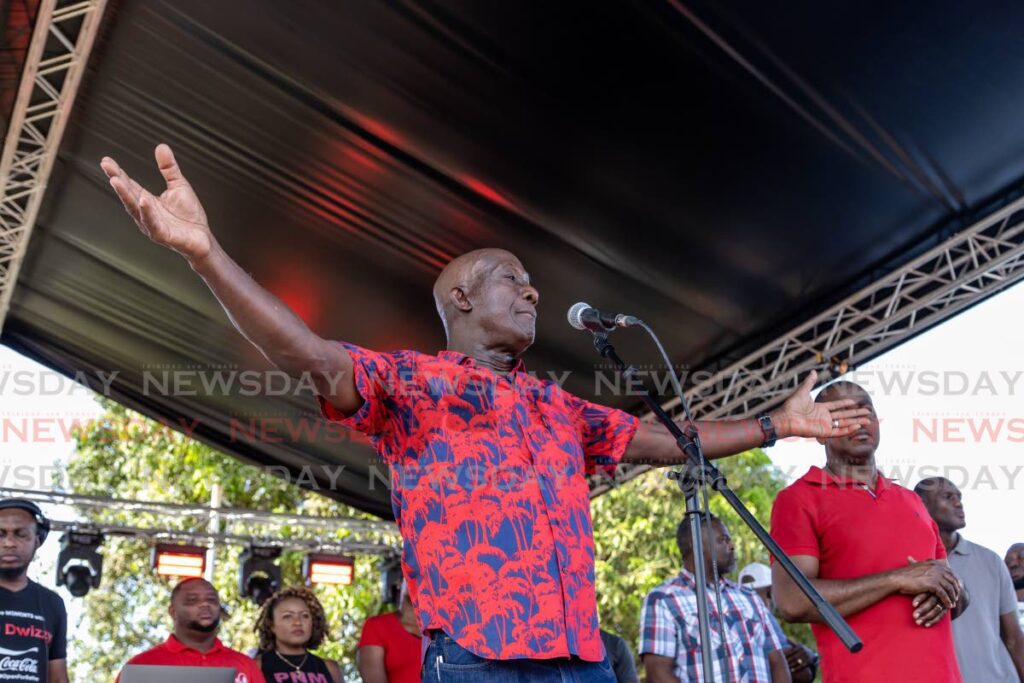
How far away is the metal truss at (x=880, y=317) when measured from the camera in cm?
575

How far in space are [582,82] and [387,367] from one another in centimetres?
278

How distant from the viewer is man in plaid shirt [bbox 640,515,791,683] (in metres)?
4.71

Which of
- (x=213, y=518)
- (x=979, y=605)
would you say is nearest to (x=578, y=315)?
(x=979, y=605)

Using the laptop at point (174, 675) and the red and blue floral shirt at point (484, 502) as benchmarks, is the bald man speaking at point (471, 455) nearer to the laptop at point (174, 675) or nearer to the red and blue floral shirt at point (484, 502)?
the red and blue floral shirt at point (484, 502)

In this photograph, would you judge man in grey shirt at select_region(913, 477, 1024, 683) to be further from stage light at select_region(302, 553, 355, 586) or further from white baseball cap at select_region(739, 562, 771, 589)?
stage light at select_region(302, 553, 355, 586)

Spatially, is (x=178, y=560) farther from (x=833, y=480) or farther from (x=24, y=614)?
(x=833, y=480)

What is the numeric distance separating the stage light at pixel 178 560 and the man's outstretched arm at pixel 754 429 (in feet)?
24.3

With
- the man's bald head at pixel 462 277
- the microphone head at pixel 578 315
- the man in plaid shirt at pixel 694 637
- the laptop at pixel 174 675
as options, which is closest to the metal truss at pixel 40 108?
the laptop at pixel 174 675

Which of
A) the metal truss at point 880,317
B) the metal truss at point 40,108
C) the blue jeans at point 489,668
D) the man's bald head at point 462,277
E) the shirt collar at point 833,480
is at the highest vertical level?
the metal truss at point 40,108

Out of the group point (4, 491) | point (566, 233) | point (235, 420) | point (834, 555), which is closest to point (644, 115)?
point (566, 233)

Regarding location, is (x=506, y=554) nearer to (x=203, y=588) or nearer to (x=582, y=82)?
(x=582, y=82)

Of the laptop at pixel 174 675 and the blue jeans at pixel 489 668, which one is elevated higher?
the laptop at pixel 174 675

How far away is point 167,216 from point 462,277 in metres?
0.86

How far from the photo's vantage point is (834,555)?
3.04 meters
